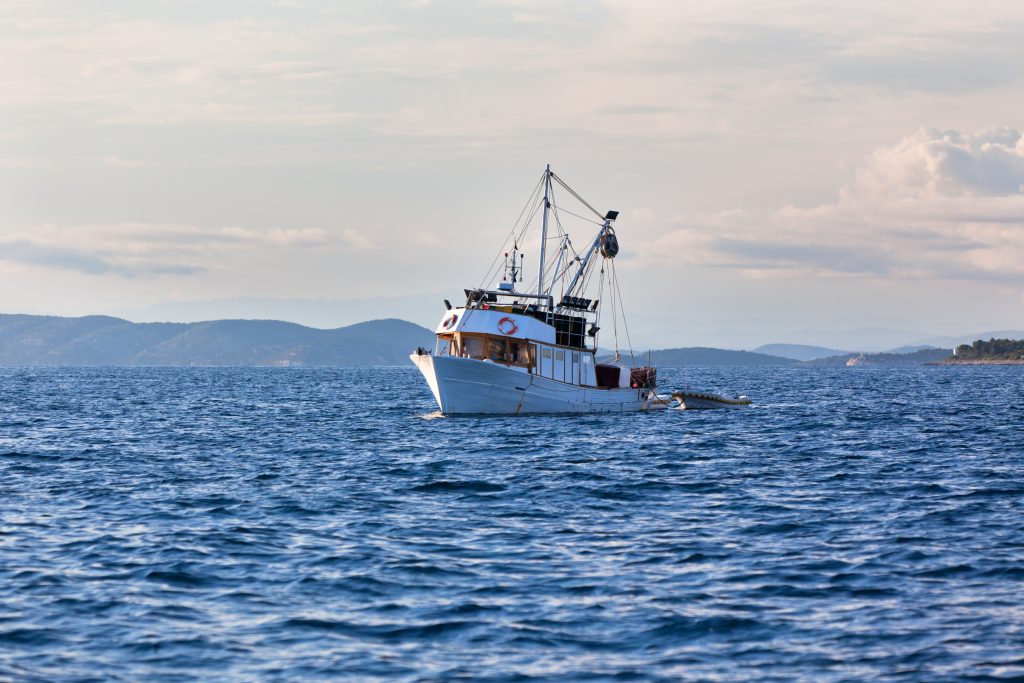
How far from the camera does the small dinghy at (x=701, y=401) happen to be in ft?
262

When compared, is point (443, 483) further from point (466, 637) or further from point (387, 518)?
point (466, 637)

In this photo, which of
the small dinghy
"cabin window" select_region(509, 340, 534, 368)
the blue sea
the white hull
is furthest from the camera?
the small dinghy

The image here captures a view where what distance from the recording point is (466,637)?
1714 cm

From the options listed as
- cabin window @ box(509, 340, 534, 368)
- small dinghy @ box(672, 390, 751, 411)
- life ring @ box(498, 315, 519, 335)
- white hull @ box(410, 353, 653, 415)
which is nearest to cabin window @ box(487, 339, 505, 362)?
cabin window @ box(509, 340, 534, 368)

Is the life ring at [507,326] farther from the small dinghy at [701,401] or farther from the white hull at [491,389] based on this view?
the small dinghy at [701,401]

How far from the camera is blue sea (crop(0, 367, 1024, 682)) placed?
1611 centimetres

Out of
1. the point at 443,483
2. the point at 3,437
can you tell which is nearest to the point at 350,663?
the point at 443,483

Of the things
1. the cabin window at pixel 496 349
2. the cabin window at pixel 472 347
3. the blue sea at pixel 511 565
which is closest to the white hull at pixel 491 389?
the cabin window at pixel 496 349

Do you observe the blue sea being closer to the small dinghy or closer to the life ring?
the life ring

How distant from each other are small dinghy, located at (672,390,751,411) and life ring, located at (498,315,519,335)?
793 inches

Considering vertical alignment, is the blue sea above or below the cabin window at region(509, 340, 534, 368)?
below

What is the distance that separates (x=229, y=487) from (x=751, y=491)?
15.8 metres

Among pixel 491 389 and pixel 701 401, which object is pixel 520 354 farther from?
pixel 701 401

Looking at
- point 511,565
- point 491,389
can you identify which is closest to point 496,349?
point 491,389
